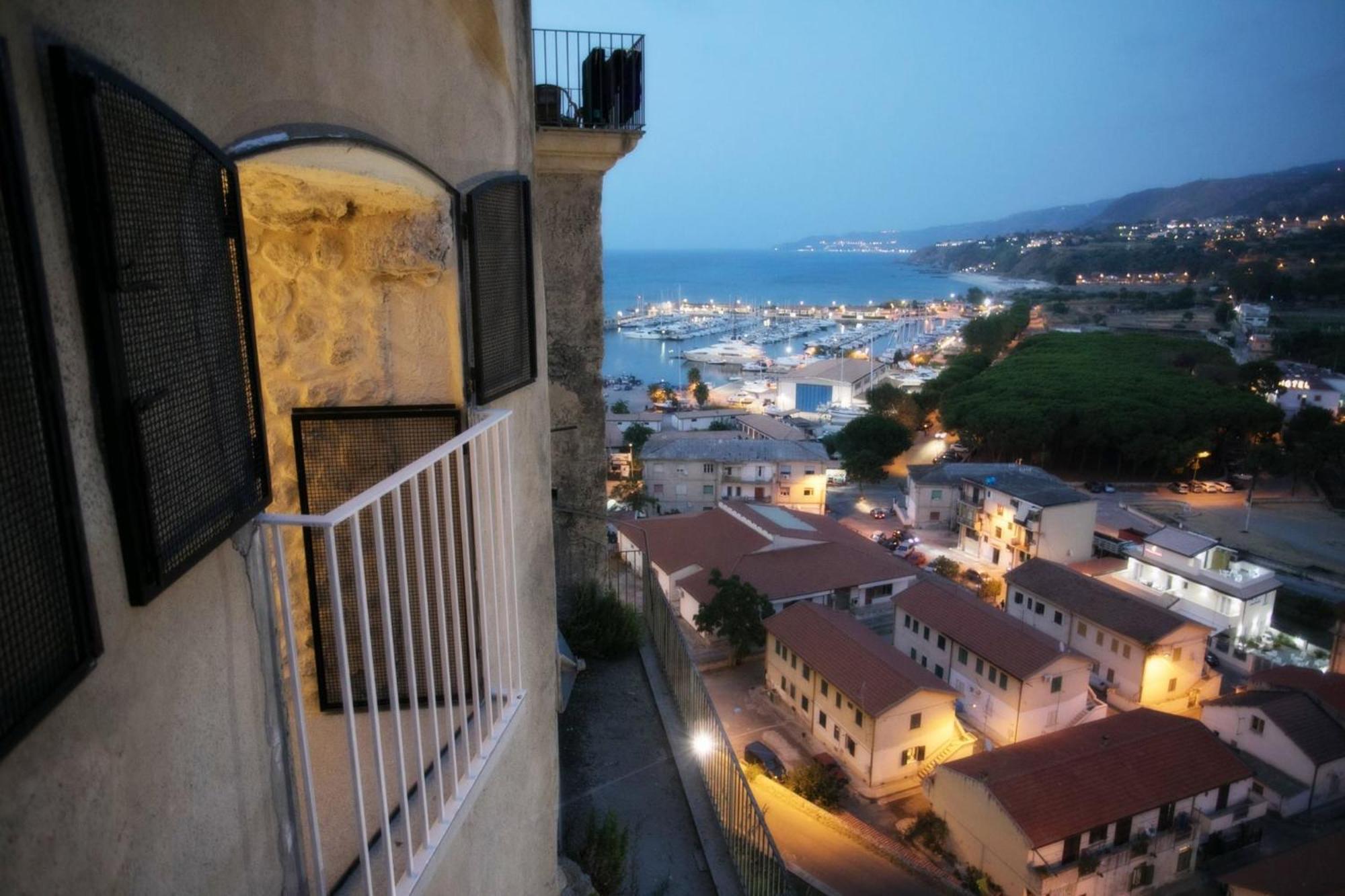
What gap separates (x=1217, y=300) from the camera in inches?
2849

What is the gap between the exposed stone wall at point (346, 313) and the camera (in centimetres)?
223

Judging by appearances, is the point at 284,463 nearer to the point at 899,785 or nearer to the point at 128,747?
the point at 128,747

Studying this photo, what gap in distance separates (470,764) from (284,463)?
1010mm

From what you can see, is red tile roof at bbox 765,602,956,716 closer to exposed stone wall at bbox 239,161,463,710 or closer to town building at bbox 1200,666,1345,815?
town building at bbox 1200,666,1345,815

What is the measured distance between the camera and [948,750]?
48.7 ft

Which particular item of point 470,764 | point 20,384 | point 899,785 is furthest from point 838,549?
point 20,384

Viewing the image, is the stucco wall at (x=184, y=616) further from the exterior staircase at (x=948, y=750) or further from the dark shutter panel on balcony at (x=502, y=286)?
the exterior staircase at (x=948, y=750)

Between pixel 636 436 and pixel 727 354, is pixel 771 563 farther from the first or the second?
pixel 727 354

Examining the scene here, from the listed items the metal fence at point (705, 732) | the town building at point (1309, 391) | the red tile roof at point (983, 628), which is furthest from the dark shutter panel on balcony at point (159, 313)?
the town building at point (1309, 391)

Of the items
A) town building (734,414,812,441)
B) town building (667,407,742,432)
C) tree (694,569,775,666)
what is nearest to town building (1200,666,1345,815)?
tree (694,569,775,666)

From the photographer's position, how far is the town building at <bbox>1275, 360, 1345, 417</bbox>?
38938 mm

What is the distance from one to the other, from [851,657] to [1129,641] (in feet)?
22.1

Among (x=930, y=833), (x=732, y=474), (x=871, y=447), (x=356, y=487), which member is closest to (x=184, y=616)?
(x=356, y=487)

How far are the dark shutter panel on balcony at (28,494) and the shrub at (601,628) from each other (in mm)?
5096
